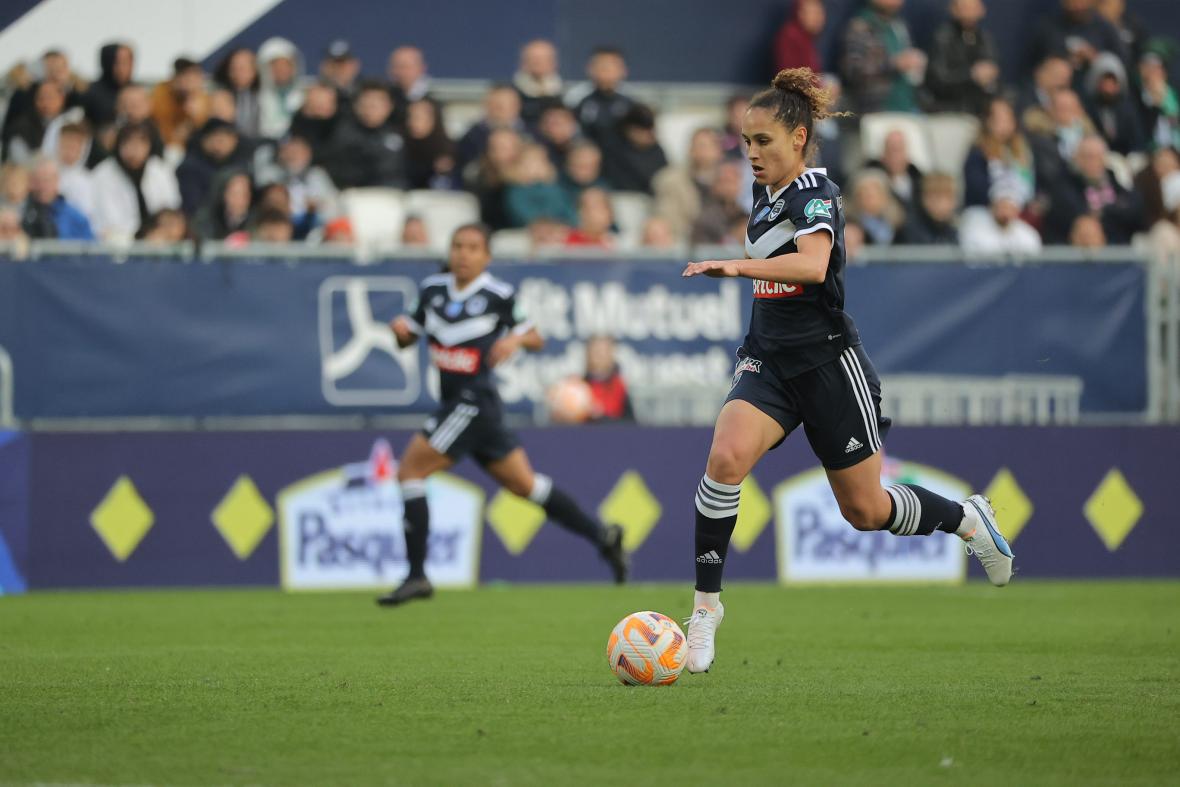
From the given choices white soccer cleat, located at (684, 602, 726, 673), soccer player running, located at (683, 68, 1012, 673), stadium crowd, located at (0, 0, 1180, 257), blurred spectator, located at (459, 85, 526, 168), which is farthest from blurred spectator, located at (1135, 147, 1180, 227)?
white soccer cleat, located at (684, 602, 726, 673)

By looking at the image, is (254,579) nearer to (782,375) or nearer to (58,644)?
(58,644)

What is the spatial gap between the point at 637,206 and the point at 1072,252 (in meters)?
4.19

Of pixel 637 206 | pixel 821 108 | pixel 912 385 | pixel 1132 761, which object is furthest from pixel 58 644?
pixel 637 206

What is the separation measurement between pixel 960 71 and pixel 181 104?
835 cm

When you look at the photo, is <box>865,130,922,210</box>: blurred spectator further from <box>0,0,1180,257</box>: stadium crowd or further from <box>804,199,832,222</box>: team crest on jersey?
<box>804,199,832,222</box>: team crest on jersey

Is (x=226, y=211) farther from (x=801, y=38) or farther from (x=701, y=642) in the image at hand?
(x=701, y=642)

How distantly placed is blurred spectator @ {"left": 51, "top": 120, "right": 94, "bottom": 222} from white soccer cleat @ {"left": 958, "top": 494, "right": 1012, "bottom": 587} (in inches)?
383

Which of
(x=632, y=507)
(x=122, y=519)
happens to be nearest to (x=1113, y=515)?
(x=632, y=507)

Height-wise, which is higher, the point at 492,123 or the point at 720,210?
the point at 492,123

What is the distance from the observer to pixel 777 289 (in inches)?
301

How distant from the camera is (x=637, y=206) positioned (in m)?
17.7

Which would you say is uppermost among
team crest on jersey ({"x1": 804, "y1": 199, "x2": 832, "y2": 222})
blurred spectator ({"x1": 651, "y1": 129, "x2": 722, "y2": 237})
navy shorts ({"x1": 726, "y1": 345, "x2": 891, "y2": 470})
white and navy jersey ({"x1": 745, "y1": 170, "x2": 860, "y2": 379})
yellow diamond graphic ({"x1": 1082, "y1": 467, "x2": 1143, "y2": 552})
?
blurred spectator ({"x1": 651, "y1": 129, "x2": 722, "y2": 237})

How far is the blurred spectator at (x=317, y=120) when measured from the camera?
16953mm

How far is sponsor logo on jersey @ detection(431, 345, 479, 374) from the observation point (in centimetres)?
1235
